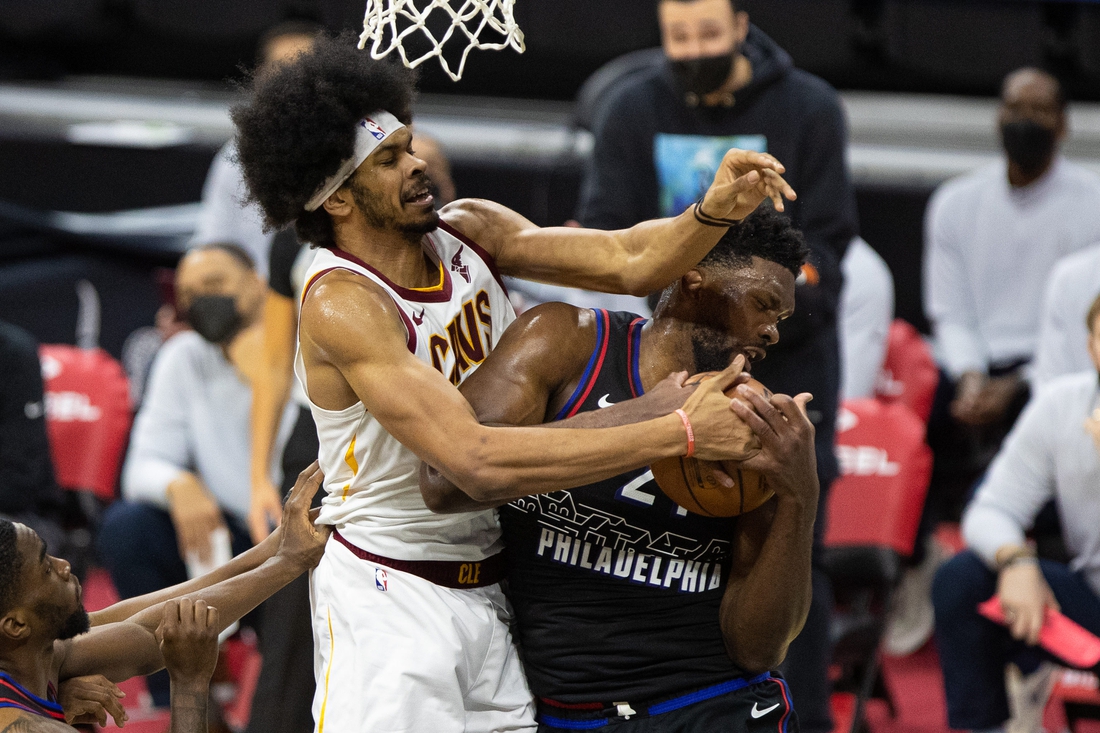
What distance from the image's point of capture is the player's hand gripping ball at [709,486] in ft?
8.24

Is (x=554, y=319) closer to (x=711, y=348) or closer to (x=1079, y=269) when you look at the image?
A: (x=711, y=348)

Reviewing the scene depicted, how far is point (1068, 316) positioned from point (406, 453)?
357 centimetres

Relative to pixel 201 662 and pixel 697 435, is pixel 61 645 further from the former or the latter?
pixel 697 435

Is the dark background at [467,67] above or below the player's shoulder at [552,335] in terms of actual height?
below

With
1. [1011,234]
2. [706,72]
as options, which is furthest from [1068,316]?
[706,72]

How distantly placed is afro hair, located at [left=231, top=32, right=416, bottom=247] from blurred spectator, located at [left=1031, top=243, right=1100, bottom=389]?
3.45 metres

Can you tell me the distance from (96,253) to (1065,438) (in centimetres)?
550

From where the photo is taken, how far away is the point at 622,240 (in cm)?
288

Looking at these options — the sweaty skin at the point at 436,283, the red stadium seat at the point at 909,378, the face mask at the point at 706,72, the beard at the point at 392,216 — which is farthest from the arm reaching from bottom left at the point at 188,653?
the red stadium seat at the point at 909,378

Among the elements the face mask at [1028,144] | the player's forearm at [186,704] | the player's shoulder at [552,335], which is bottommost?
the face mask at [1028,144]

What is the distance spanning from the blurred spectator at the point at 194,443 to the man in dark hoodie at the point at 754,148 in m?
1.71

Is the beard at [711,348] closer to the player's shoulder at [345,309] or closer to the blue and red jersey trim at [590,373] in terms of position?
the blue and red jersey trim at [590,373]

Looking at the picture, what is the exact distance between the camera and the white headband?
2.65m

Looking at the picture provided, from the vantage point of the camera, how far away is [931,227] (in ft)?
21.1
